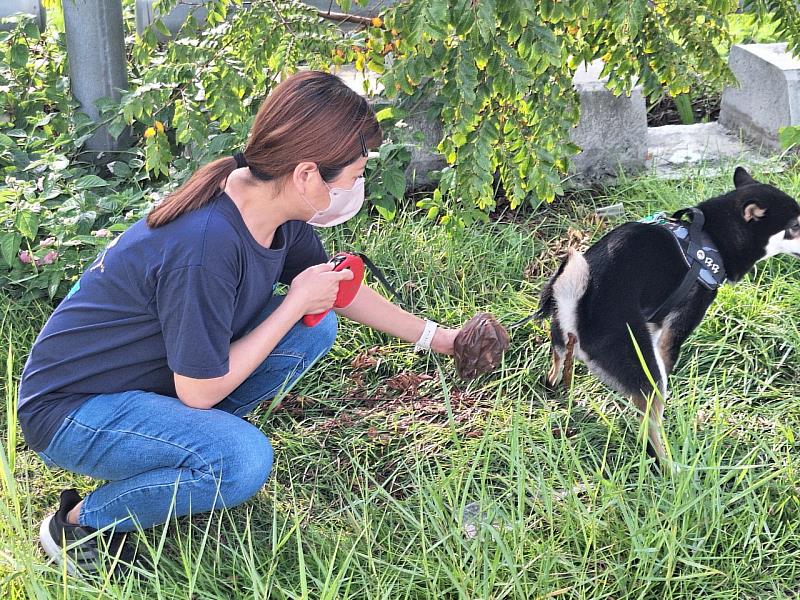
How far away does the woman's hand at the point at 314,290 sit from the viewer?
7.81ft

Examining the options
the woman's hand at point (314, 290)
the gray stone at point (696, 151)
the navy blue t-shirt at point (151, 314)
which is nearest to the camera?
the navy blue t-shirt at point (151, 314)

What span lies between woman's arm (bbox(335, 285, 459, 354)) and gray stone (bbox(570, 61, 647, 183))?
5.28 ft

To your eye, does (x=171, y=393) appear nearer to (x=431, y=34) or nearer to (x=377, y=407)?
(x=377, y=407)

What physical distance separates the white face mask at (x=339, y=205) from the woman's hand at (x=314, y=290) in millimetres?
125

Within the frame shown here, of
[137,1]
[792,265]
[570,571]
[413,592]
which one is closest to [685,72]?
[792,265]

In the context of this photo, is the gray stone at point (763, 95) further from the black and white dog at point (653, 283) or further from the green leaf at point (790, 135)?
the green leaf at point (790, 135)

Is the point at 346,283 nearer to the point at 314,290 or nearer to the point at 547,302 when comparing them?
the point at 314,290

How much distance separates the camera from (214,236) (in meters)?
2.19

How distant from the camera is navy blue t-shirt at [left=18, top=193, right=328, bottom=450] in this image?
→ 2.17 metres

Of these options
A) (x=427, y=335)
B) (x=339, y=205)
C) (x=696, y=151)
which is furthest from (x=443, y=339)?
(x=696, y=151)

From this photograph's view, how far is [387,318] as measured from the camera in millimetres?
2816

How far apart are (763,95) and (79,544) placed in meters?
3.74

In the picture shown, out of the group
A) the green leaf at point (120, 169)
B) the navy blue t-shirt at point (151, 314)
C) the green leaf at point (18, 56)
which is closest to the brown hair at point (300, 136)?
the navy blue t-shirt at point (151, 314)

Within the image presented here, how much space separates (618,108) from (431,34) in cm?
219
